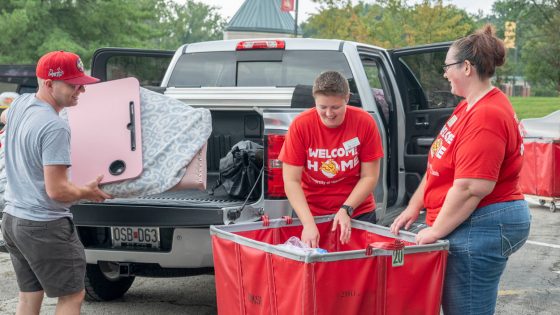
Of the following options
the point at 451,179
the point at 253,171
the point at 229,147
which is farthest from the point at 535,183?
the point at 451,179

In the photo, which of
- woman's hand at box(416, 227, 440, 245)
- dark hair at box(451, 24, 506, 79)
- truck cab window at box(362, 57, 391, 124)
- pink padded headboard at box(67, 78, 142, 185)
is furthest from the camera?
truck cab window at box(362, 57, 391, 124)

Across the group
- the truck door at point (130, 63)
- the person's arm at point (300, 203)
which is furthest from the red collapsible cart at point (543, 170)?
the person's arm at point (300, 203)

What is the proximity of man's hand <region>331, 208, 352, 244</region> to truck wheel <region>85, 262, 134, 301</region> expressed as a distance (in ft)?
6.95

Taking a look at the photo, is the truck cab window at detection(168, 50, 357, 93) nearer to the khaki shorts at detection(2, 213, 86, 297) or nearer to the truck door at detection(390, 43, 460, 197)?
the truck door at detection(390, 43, 460, 197)

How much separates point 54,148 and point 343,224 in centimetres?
149

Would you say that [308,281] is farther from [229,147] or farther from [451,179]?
[229,147]

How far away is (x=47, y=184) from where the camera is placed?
3.80 meters

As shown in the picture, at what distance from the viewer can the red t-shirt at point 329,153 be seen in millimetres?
4309

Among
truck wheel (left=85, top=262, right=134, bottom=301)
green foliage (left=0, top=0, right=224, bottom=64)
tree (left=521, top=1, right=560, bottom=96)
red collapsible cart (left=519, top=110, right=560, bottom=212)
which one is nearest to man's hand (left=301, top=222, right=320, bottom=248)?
truck wheel (left=85, top=262, right=134, bottom=301)

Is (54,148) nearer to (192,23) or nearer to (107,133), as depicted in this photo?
(107,133)

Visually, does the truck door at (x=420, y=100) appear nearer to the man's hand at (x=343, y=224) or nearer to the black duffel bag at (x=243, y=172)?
the black duffel bag at (x=243, y=172)

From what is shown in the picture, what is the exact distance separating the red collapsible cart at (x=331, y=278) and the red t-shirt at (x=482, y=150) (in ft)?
0.98

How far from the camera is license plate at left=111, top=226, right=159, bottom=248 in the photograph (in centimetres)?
495

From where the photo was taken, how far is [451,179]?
3.49 meters
